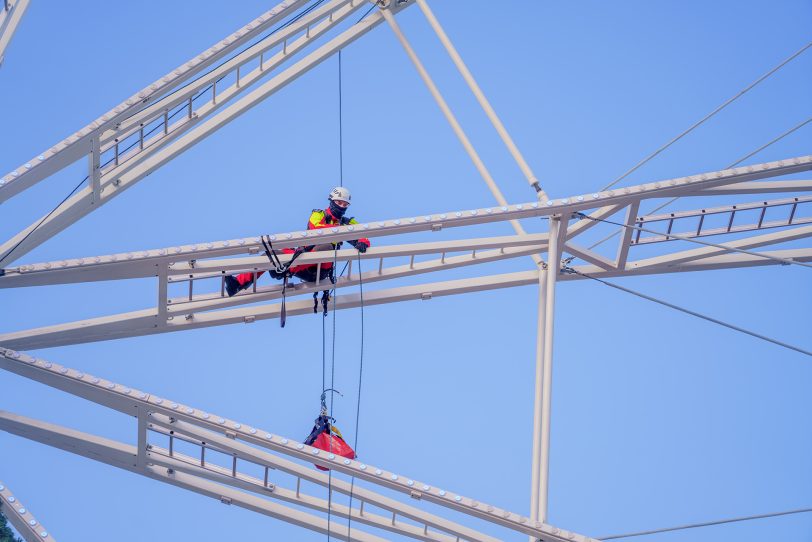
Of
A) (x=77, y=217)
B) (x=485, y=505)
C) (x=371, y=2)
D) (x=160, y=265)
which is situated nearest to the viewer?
(x=485, y=505)

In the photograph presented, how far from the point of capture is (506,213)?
2077cm

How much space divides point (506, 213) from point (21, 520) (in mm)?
6968

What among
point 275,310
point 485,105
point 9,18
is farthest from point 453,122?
point 9,18

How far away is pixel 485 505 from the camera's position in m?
19.6

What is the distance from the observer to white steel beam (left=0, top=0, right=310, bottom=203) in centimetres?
2081

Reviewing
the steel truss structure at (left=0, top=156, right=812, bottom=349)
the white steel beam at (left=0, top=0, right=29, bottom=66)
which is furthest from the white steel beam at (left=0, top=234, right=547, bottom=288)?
the white steel beam at (left=0, top=0, right=29, bottom=66)

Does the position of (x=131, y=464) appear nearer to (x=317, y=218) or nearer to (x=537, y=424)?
(x=317, y=218)

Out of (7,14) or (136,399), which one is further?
(7,14)

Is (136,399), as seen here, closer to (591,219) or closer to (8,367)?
(8,367)

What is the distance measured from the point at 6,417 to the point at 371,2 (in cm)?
828

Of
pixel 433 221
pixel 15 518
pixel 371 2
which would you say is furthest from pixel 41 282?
pixel 371 2

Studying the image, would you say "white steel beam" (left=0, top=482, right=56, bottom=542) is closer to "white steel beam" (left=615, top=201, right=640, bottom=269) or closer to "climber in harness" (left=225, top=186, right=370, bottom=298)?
"climber in harness" (left=225, top=186, right=370, bottom=298)

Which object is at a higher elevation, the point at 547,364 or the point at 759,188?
the point at 759,188

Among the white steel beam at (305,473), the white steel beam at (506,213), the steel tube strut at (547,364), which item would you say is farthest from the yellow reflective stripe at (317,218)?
the white steel beam at (305,473)
